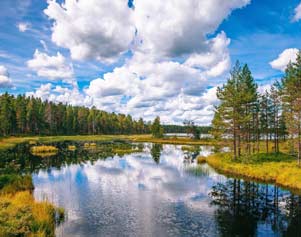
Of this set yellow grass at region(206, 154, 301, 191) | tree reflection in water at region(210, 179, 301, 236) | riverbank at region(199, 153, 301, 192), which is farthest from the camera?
riverbank at region(199, 153, 301, 192)

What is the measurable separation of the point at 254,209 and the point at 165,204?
8593 millimetres

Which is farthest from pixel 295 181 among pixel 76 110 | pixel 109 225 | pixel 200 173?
pixel 76 110

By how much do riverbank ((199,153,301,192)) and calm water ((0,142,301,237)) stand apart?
118 inches

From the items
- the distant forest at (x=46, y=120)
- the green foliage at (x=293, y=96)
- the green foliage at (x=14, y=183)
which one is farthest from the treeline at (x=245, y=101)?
the distant forest at (x=46, y=120)

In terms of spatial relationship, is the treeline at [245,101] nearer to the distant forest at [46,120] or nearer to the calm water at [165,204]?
the calm water at [165,204]

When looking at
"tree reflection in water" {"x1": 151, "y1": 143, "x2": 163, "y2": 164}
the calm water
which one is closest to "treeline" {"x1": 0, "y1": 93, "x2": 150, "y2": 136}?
"tree reflection in water" {"x1": 151, "y1": 143, "x2": 163, "y2": 164}

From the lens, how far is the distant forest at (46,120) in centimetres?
11754

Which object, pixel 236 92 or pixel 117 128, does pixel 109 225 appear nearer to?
pixel 236 92

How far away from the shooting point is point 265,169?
4344 cm

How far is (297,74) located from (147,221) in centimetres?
4119

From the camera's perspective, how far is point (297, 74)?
49.2 meters

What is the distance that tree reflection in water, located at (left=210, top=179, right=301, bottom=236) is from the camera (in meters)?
21.2

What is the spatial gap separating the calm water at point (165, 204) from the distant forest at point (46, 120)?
273ft

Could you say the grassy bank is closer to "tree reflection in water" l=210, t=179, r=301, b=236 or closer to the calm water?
the calm water
